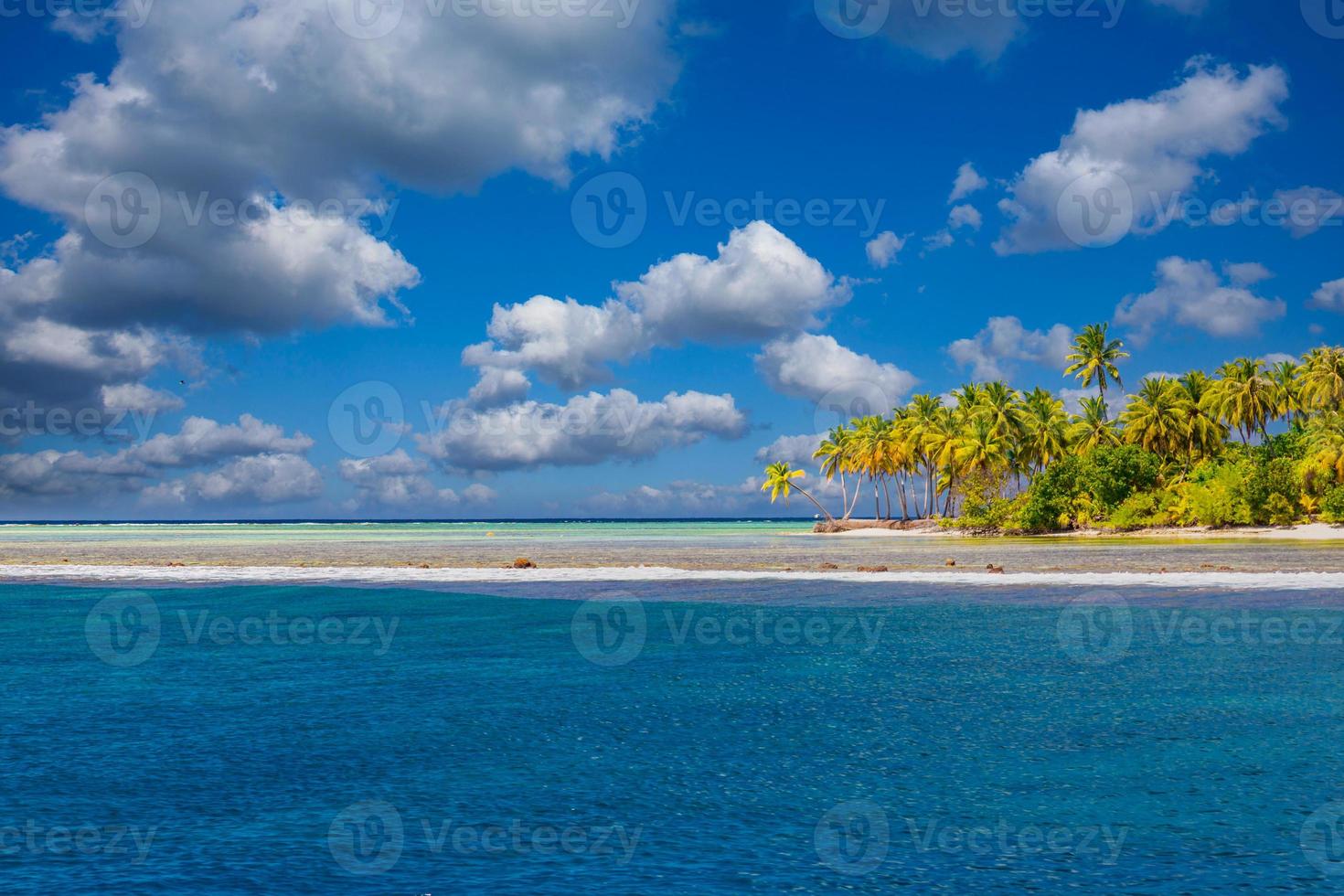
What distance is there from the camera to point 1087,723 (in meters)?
11.8

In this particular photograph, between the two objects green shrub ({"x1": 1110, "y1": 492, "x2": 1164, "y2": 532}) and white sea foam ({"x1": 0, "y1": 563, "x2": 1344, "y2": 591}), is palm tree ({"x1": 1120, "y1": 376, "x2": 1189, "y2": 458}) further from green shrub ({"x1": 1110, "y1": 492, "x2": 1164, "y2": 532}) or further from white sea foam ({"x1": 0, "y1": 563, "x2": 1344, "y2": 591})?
white sea foam ({"x1": 0, "y1": 563, "x2": 1344, "y2": 591})

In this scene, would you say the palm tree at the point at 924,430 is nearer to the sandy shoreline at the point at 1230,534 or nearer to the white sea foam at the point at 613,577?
the sandy shoreline at the point at 1230,534

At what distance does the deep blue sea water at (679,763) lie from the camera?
Result: 24.0 ft

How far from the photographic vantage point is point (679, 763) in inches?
403

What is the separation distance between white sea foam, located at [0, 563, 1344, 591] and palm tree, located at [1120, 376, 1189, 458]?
62417 mm

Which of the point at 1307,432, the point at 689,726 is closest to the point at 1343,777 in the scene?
the point at 689,726

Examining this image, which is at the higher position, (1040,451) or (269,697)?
(1040,451)

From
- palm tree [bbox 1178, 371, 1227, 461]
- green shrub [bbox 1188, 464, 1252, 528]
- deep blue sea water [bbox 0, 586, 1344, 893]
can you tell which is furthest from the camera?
palm tree [bbox 1178, 371, 1227, 461]

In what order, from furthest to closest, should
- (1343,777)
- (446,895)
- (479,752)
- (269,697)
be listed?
(269,697) < (479,752) < (1343,777) < (446,895)

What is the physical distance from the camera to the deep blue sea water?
7.32m

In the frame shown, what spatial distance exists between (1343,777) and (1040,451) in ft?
333

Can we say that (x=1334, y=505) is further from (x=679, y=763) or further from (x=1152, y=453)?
(x=679, y=763)

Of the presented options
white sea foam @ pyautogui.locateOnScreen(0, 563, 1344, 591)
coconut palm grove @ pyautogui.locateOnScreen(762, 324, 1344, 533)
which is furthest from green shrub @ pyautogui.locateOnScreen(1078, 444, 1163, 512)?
white sea foam @ pyautogui.locateOnScreen(0, 563, 1344, 591)

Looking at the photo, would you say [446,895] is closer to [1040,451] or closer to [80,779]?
[80,779]
